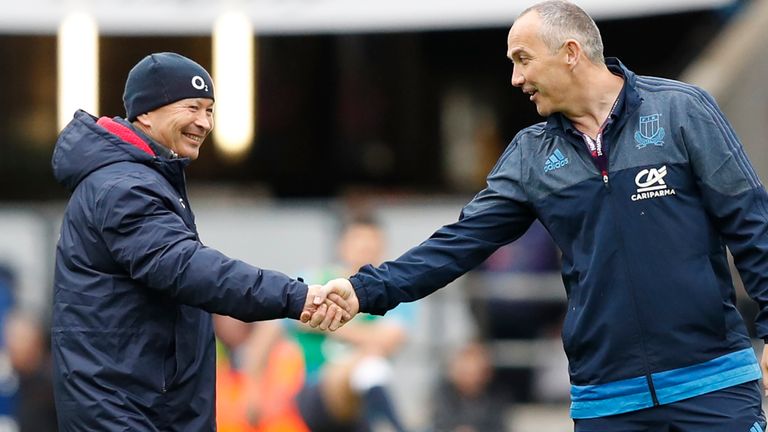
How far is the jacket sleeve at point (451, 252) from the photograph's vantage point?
6457mm

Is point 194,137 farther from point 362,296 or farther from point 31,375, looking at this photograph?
point 31,375

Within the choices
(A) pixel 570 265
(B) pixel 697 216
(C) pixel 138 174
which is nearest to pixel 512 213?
(A) pixel 570 265

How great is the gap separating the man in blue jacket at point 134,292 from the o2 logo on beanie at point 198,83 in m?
0.31

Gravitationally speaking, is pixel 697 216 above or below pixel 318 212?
above

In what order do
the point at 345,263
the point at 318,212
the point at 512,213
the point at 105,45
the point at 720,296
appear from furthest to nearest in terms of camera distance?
the point at 105,45 → the point at 318,212 → the point at 345,263 → the point at 512,213 → the point at 720,296

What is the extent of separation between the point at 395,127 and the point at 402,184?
1.95ft

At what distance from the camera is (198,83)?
20.8 feet

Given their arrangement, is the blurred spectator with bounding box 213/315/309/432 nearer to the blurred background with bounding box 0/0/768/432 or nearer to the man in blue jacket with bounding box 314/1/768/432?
the blurred background with bounding box 0/0/768/432

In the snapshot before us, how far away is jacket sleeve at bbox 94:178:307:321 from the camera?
594 cm

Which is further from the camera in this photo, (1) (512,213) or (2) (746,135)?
(2) (746,135)

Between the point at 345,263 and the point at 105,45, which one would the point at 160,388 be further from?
the point at 105,45

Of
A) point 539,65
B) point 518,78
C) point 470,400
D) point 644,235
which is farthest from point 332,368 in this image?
point 644,235

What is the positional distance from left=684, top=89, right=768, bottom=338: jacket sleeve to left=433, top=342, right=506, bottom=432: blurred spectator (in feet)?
19.2

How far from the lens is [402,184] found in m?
16.4
